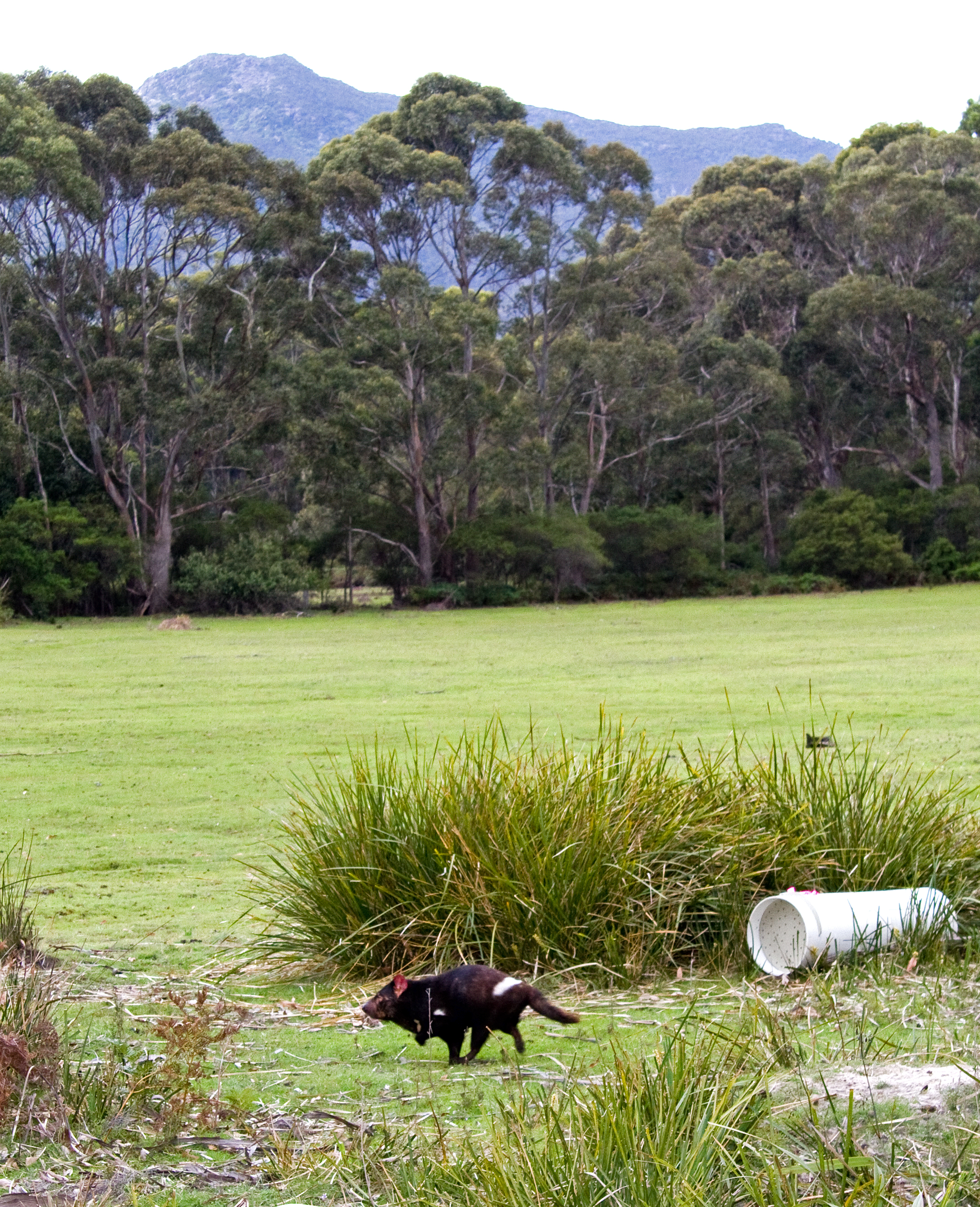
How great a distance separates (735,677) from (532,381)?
26.9 metres

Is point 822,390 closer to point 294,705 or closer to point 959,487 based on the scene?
point 959,487

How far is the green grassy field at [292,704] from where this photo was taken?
855 cm

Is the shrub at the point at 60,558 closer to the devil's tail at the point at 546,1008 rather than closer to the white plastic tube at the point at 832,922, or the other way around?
the white plastic tube at the point at 832,922

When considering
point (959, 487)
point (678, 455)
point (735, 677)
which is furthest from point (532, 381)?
point (735, 677)

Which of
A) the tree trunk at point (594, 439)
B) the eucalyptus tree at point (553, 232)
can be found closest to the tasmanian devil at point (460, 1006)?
the eucalyptus tree at point (553, 232)

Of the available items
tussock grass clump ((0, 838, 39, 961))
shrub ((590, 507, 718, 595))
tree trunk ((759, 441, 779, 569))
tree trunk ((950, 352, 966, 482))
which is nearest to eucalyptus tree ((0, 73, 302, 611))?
shrub ((590, 507, 718, 595))

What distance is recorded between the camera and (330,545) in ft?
135

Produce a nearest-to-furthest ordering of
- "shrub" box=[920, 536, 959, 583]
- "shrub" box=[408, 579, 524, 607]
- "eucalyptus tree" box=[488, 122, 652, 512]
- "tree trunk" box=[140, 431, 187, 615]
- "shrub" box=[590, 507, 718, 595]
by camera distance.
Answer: "tree trunk" box=[140, 431, 187, 615] → "shrub" box=[408, 579, 524, 607] → "shrub" box=[590, 507, 718, 595] → "eucalyptus tree" box=[488, 122, 652, 512] → "shrub" box=[920, 536, 959, 583]

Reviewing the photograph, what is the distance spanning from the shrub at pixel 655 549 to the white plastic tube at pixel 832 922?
35.5m

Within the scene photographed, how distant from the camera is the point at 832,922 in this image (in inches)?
208

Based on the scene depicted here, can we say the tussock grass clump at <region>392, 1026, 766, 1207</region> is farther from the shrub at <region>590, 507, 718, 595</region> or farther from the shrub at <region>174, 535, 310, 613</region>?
the shrub at <region>590, 507, 718, 595</region>

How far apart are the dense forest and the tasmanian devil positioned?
3230 cm

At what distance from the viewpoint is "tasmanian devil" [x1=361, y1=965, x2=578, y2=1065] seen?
4.28m

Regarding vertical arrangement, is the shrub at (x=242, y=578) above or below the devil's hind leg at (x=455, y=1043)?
above
